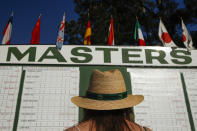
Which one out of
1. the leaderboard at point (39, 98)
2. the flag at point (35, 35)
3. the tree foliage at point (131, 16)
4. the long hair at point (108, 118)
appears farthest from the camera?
the tree foliage at point (131, 16)

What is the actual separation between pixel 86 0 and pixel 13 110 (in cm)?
1166

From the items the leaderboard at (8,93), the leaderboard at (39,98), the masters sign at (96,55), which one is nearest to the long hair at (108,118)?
the leaderboard at (39,98)

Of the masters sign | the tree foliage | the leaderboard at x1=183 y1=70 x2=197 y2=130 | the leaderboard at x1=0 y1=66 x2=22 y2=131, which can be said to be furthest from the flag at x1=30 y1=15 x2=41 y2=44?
the tree foliage

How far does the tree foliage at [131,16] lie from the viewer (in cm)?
1101

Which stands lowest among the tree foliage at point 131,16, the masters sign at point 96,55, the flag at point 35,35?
the masters sign at point 96,55

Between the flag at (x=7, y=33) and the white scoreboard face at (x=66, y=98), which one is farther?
the flag at (x=7, y=33)

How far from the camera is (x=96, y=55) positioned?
111 inches

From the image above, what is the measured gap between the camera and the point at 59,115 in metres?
2.44

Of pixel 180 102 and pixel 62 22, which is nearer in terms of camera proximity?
pixel 180 102

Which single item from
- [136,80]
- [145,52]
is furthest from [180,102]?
[145,52]

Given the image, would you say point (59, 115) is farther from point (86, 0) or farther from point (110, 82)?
point (86, 0)

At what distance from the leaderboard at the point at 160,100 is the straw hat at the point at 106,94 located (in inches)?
47.7

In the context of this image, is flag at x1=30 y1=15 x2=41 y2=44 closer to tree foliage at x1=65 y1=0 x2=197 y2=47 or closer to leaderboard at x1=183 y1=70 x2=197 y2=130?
leaderboard at x1=183 y1=70 x2=197 y2=130

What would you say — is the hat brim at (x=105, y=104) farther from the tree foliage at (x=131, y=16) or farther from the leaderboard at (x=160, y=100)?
the tree foliage at (x=131, y=16)
